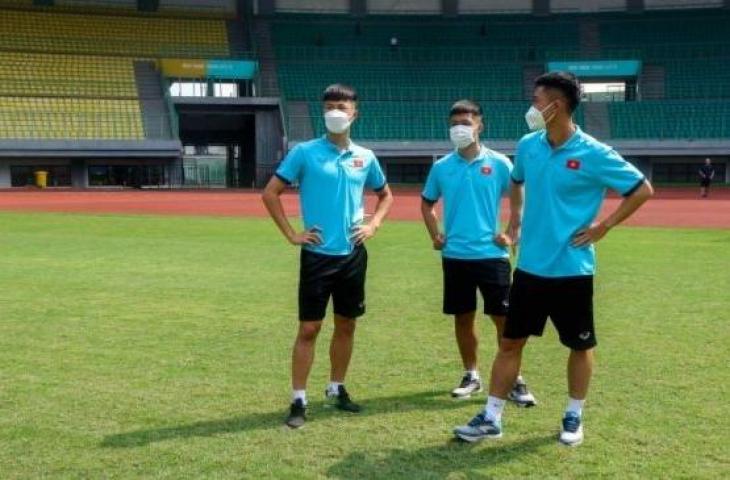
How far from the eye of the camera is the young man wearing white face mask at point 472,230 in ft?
18.9

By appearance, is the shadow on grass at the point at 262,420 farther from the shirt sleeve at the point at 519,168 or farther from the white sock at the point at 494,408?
the shirt sleeve at the point at 519,168

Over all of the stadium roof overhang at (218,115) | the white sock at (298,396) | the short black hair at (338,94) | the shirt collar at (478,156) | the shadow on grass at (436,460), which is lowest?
the shadow on grass at (436,460)

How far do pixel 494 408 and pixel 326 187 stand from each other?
5.92ft

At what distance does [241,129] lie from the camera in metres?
50.5

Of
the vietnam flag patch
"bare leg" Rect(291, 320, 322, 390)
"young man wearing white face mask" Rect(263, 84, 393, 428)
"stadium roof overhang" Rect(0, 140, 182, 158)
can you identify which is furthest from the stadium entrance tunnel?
the vietnam flag patch

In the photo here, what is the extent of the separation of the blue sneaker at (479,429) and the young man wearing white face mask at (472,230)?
78 centimetres

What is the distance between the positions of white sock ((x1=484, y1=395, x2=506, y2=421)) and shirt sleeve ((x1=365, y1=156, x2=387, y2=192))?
1727 mm

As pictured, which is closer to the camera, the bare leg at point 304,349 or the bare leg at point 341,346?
the bare leg at point 304,349

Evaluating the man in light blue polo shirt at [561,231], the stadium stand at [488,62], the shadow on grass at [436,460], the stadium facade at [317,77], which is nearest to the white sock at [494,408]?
the man in light blue polo shirt at [561,231]

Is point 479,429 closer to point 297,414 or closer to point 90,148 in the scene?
point 297,414

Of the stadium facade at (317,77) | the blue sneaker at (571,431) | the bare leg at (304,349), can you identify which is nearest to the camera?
the blue sneaker at (571,431)

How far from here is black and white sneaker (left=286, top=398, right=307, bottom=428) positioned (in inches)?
203

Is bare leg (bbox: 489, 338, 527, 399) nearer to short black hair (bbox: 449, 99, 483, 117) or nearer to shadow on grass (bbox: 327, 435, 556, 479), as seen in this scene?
shadow on grass (bbox: 327, 435, 556, 479)

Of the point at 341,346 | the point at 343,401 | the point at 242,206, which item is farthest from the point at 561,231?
the point at 242,206
